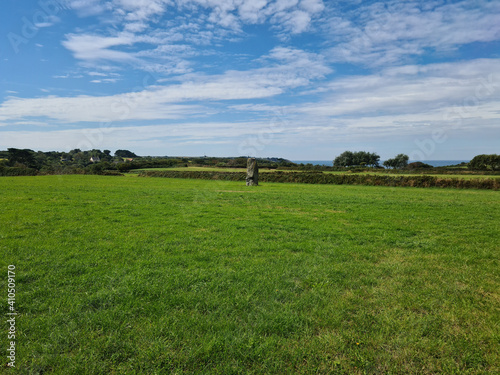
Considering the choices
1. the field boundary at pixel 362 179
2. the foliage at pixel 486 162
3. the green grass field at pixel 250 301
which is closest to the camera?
the green grass field at pixel 250 301

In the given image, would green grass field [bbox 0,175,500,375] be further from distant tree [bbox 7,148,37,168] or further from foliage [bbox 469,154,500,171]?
distant tree [bbox 7,148,37,168]

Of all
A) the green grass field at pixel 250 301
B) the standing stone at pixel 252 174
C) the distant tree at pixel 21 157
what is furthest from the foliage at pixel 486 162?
the distant tree at pixel 21 157

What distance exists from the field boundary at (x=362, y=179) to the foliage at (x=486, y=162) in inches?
924

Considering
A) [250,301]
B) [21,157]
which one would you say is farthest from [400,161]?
[21,157]

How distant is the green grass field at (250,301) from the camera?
3.80 meters

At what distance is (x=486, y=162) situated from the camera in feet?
176

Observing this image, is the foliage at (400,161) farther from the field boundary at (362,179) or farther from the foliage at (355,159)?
the field boundary at (362,179)

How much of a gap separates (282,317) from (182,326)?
5.63 feet

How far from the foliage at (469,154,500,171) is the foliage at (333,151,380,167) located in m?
30.2

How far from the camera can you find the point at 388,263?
7375 millimetres

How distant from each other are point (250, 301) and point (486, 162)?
68.2 metres

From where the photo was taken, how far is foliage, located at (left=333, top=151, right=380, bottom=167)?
87456 mm

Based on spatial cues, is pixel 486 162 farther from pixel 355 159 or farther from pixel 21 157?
pixel 21 157

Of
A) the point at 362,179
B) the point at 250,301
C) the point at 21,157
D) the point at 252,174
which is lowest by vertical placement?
the point at 250,301
